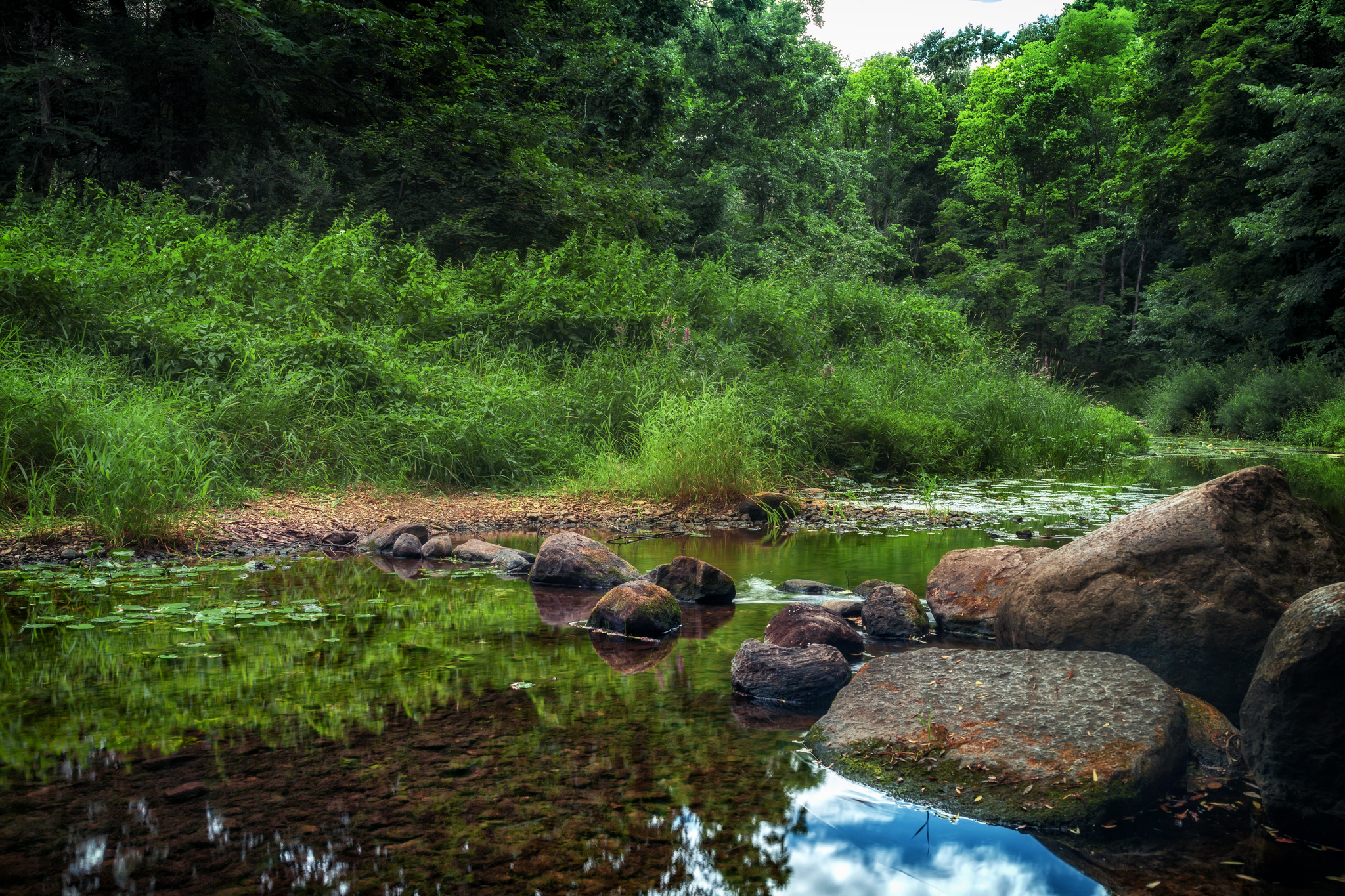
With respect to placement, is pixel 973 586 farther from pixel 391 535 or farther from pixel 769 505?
pixel 391 535

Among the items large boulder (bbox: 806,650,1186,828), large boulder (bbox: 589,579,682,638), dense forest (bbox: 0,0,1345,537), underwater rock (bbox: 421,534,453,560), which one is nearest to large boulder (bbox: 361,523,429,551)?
underwater rock (bbox: 421,534,453,560)

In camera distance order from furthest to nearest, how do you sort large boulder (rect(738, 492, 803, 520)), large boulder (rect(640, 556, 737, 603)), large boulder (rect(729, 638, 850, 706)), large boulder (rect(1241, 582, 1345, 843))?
large boulder (rect(738, 492, 803, 520))
large boulder (rect(640, 556, 737, 603))
large boulder (rect(729, 638, 850, 706))
large boulder (rect(1241, 582, 1345, 843))

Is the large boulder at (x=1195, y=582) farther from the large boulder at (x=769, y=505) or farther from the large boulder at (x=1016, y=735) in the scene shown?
the large boulder at (x=769, y=505)

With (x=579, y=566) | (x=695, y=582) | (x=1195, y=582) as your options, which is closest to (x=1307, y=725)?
(x=1195, y=582)

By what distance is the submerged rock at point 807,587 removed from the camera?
518cm

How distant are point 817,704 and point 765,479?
20.2 feet

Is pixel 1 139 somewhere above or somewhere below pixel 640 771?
above

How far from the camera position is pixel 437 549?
6328 millimetres

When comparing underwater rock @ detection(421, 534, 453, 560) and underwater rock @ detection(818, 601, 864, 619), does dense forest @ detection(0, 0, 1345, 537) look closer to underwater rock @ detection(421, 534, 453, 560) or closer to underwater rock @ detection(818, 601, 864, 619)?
underwater rock @ detection(421, 534, 453, 560)

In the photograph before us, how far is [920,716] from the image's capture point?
9.37 feet

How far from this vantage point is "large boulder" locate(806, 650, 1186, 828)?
2.43 meters

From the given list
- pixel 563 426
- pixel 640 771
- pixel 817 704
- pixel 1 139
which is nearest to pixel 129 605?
pixel 640 771

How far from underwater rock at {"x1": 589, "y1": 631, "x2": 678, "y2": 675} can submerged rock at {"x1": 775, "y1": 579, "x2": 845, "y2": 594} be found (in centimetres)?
118

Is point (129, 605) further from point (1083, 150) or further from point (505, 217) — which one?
point (1083, 150)
